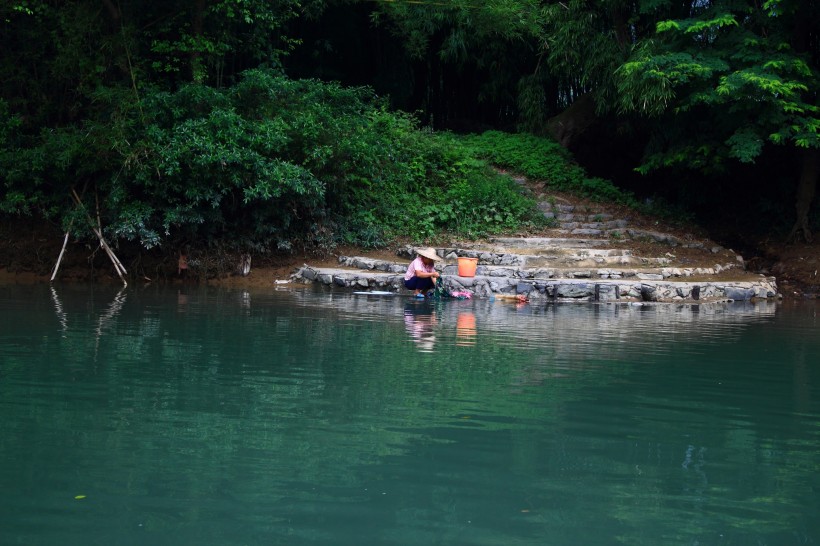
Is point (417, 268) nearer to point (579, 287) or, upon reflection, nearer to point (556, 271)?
point (579, 287)

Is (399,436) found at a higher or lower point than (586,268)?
lower

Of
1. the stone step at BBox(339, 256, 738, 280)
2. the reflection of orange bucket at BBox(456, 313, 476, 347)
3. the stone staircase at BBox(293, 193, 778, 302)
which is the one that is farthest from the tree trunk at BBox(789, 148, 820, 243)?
the reflection of orange bucket at BBox(456, 313, 476, 347)

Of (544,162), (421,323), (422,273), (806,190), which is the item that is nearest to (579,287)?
(422,273)

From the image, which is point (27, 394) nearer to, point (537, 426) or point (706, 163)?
point (537, 426)

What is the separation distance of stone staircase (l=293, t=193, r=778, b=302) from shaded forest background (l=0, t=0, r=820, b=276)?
1249mm

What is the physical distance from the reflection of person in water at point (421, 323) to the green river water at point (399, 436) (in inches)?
3.0

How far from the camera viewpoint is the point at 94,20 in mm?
16062

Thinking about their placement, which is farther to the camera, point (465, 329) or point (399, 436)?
point (465, 329)

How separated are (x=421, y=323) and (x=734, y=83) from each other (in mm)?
8733

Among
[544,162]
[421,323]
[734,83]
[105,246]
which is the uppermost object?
[734,83]

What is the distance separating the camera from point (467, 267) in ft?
45.9

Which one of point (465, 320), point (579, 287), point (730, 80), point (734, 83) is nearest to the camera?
point (465, 320)

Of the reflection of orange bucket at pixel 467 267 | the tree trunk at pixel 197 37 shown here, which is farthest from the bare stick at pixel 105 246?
the reflection of orange bucket at pixel 467 267

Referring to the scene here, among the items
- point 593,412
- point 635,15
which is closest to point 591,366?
point 593,412
